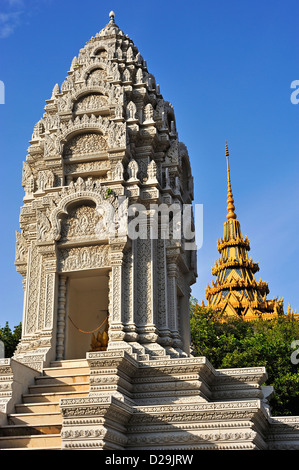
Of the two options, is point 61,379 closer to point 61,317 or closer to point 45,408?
point 45,408

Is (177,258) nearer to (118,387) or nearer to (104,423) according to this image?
(118,387)

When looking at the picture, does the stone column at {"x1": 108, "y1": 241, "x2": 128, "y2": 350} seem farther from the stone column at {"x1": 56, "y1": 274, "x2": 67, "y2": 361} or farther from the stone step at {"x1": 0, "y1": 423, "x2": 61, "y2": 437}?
the stone step at {"x1": 0, "y1": 423, "x2": 61, "y2": 437}

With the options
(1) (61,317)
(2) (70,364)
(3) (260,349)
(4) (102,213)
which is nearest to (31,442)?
(2) (70,364)

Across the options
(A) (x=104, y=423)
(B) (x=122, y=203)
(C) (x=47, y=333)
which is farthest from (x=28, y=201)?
(A) (x=104, y=423)

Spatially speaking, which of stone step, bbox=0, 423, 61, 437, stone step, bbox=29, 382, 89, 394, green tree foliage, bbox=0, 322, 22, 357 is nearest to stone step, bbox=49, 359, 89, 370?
stone step, bbox=29, 382, 89, 394

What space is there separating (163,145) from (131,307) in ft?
18.8

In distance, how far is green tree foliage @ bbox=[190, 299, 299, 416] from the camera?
91.2 ft

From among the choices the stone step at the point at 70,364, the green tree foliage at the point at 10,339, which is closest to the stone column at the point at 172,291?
the stone step at the point at 70,364

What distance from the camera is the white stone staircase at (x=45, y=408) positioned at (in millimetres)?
10781

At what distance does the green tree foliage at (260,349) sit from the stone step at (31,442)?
18.8 metres

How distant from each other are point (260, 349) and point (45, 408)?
18846mm

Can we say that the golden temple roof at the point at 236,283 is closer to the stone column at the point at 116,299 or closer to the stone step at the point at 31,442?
the stone column at the point at 116,299

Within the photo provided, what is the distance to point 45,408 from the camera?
483 inches

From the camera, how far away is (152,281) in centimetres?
1503
